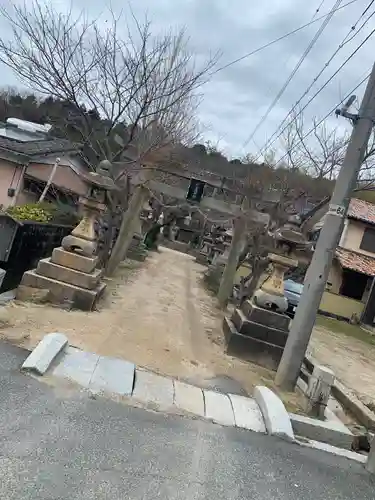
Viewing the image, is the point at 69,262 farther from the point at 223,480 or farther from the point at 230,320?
the point at 223,480

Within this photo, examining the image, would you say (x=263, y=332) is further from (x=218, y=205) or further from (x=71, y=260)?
(x=218, y=205)

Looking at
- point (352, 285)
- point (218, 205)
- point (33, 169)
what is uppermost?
point (218, 205)

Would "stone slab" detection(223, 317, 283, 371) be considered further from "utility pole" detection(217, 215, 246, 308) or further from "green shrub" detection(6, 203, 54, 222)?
"utility pole" detection(217, 215, 246, 308)

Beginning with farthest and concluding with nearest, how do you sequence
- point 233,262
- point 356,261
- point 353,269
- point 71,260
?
1. point 356,261
2. point 353,269
3. point 233,262
4. point 71,260

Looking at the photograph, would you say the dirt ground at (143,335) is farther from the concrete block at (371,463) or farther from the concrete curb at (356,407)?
the concrete block at (371,463)

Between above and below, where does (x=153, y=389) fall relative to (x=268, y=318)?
below

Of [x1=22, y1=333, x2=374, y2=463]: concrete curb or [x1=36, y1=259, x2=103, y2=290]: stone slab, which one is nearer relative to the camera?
[x1=22, y1=333, x2=374, y2=463]: concrete curb

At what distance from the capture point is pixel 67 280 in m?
8.52

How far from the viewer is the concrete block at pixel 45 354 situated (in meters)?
4.79

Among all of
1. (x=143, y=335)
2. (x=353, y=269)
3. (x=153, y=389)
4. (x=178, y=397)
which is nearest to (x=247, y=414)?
(x=178, y=397)

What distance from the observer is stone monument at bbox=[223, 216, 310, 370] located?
825 cm

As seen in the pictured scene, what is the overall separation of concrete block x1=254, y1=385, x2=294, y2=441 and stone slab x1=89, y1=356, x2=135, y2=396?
1435mm

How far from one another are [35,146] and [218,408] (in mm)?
19617

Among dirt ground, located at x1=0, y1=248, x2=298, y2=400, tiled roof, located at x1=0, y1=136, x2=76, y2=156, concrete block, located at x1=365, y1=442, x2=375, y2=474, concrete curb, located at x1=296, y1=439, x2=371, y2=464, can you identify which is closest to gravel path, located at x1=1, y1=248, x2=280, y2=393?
dirt ground, located at x1=0, y1=248, x2=298, y2=400
